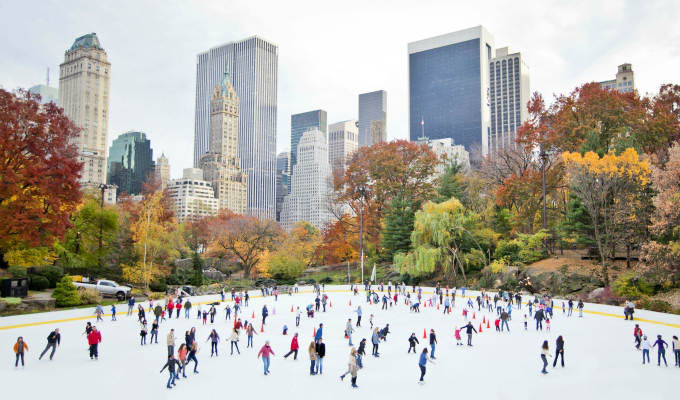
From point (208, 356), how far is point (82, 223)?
1151 inches

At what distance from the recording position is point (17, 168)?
30766 millimetres

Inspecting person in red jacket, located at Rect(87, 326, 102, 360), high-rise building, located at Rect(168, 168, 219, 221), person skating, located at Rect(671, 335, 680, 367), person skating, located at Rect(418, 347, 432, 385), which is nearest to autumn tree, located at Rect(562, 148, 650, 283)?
person skating, located at Rect(671, 335, 680, 367)

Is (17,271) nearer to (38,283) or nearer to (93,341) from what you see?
(38,283)

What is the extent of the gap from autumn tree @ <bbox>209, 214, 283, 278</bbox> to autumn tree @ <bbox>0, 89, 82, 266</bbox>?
25.8 metres

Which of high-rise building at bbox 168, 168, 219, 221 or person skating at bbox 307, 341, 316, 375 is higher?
high-rise building at bbox 168, 168, 219, 221

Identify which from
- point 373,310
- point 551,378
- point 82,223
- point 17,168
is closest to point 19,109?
point 17,168

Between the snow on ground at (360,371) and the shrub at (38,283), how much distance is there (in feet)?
30.8

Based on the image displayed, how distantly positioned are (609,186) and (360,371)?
97.9ft

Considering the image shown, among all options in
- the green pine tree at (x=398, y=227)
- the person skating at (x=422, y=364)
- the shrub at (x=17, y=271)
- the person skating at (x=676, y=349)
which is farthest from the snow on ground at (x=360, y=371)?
the green pine tree at (x=398, y=227)

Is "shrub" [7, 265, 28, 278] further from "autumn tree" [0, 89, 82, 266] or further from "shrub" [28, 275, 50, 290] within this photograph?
"autumn tree" [0, 89, 82, 266]

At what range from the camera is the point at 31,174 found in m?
29.9

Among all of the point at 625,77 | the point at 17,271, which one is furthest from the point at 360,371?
the point at 625,77

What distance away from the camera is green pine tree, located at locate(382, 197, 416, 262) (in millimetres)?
54594

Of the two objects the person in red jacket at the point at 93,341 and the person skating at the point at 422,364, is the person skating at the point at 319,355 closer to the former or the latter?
the person skating at the point at 422,364
